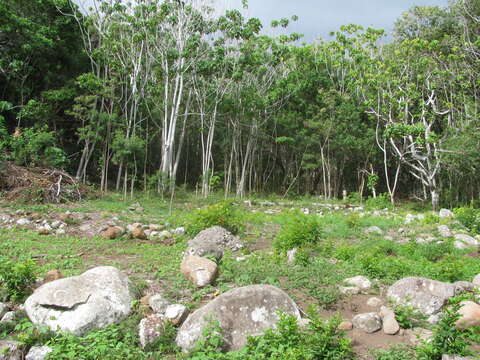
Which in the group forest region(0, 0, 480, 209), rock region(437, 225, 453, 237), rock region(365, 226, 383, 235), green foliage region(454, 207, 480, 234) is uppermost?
forest region(0, 0, 480, 209)

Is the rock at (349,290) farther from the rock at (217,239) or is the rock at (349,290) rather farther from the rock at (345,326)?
Answer: the rock at (217,239)

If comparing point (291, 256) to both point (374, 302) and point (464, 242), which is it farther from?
point (464, 242)

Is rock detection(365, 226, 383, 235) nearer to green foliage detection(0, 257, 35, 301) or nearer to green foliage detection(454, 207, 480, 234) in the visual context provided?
green foliage detection(454, 207, 480, 234)

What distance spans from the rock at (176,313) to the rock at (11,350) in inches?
51.4

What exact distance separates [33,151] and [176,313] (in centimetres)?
1062

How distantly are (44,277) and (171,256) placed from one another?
6.43ft

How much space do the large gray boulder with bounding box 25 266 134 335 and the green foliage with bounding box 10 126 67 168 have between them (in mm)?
9479

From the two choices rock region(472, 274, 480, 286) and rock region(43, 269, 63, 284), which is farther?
rock region(472, 274, 480, 286)

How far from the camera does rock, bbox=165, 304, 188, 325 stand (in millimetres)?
3965

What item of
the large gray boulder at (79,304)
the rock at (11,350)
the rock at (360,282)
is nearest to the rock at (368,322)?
the rock at (360,282)

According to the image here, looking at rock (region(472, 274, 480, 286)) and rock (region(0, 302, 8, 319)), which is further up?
rock (region(472, 274, 480, 286))

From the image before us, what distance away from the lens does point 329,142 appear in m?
20.4

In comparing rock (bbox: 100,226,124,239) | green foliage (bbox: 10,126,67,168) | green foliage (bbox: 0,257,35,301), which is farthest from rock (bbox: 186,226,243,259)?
green foliage (bbox: 10,126,67,168)

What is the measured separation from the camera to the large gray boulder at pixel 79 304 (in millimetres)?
3838
